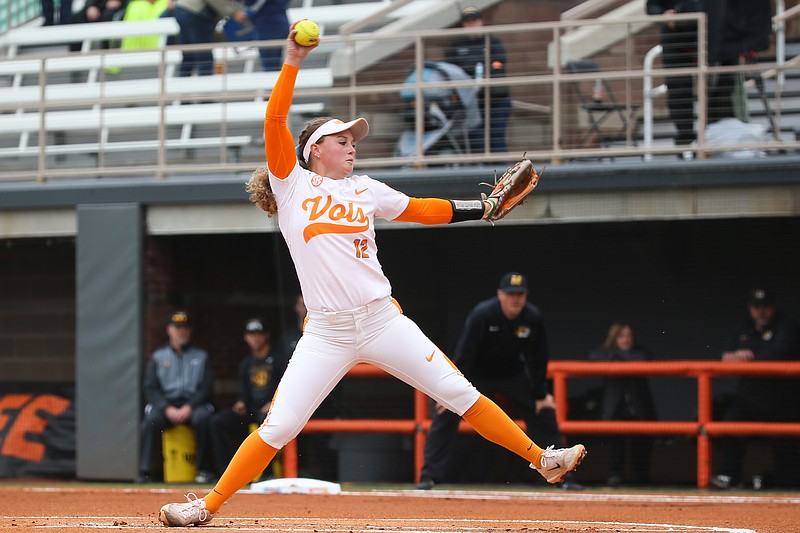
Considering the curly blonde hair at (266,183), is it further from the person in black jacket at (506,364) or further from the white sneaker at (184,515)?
the person in black jacket at (506,364)

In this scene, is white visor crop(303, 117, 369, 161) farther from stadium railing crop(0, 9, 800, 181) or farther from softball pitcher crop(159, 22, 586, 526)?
stadium railing crop(0, 9, 800, 181)

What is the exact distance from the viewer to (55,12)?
15211 millimetres

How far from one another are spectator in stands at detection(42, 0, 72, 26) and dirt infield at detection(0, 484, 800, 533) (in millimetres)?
7051

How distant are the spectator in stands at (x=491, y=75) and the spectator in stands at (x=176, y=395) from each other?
9.95ft

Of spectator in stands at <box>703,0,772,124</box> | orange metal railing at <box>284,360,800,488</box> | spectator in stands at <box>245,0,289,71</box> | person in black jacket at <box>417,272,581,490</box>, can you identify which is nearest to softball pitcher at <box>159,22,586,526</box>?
person in black jacket at <box>417,272,581,490</box>

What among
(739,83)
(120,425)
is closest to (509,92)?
(739,83)

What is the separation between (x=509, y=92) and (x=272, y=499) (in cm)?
391

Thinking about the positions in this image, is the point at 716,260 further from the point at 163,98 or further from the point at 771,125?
the point at 163,98

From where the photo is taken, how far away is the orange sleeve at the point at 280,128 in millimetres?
5305

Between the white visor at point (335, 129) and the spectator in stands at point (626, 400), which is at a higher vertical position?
the white visor at point (335, 129)

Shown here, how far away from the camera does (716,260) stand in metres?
10.5

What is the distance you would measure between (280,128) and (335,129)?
33 centimetres

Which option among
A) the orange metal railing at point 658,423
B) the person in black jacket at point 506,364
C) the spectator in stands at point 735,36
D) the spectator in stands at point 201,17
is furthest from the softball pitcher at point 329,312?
the spectator in stands at point 201,17

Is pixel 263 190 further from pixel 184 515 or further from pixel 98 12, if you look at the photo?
pixel 98 12
